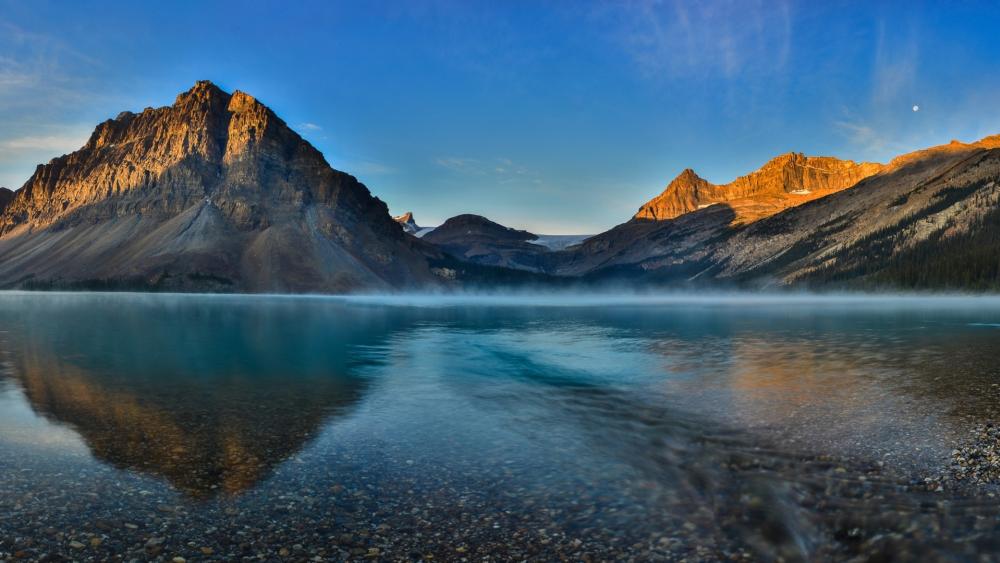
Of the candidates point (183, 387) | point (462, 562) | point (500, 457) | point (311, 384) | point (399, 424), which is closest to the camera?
point (462, 562)

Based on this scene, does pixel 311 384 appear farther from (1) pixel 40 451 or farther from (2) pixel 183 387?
(1) pixel 40 451

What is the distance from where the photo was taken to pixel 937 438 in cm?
2142

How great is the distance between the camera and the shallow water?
13.3 m

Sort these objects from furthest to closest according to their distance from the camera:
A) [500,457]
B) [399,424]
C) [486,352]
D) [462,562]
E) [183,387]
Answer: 1. [486,352]
2. [183,387]
3. [399,424]
4. [500,457]
5. [462,562]

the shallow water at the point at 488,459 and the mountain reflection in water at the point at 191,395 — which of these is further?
the mountain reflection in water at the point at 191,395

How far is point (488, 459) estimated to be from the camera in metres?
20.0

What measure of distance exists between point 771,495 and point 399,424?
48.4ft

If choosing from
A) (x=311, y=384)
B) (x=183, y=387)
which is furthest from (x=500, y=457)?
(x=183, y=387)

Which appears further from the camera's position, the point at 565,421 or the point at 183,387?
the point at 183,387

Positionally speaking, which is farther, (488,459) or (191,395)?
(191,395)

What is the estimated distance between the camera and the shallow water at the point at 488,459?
1331 centimetres

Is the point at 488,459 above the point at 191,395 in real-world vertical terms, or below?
below

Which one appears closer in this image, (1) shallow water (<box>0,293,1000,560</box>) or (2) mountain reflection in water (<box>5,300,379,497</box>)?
(1) shallow water (<box>0,293,1000,560</box>)

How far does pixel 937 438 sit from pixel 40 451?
30.6 m
